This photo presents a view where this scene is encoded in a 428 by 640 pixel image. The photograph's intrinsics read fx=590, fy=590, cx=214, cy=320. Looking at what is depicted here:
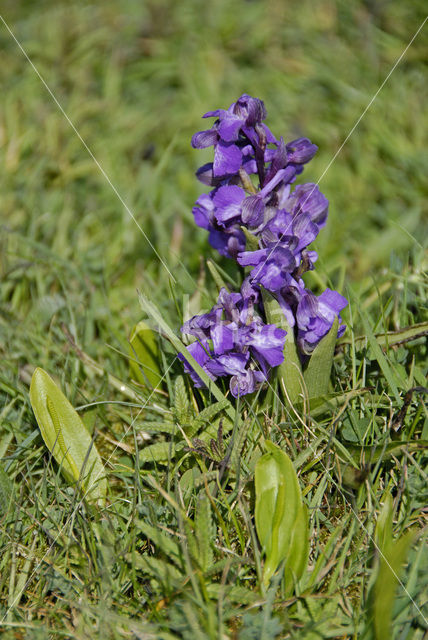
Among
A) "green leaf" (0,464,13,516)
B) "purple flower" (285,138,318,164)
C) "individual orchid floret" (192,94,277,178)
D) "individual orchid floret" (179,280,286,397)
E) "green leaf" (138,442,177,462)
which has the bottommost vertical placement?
"green leaf" (0,464,13,516)

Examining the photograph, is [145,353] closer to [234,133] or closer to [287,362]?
[287,362]

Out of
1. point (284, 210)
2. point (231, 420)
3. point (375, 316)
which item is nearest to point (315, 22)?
point (375, 316)

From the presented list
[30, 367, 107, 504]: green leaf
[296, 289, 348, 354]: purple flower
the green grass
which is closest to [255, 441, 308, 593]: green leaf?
the green grass

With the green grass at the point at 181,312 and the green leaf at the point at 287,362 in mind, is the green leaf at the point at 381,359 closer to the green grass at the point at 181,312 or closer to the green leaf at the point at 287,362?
the green grass at the point at 181,312

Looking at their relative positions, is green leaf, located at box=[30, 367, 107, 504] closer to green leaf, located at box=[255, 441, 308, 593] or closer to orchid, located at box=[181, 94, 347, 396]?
orchid, located at box=[181, 94, 347, 396]

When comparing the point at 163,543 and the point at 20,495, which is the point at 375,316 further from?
the point at 20,495

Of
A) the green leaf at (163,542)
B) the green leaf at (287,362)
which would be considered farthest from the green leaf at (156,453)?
the green leaf at (287,362)
